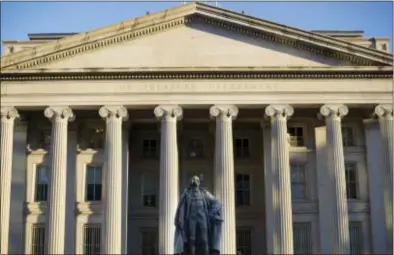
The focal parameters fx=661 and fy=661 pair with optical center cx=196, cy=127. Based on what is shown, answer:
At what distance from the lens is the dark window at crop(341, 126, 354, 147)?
1574 inches

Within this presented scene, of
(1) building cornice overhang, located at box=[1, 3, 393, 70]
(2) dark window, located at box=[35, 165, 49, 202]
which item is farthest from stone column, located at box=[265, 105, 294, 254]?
(2) dark window, located at box=[35, 165, 49, 202]

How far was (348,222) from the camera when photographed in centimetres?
3694

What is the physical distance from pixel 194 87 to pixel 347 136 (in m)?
10.2

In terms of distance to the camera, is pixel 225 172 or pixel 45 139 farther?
pixel 45 139

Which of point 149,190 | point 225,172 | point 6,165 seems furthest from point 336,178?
point 6,165

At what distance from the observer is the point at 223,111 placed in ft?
120

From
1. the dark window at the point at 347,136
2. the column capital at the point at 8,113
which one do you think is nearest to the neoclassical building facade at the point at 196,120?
the column capital at the point at 8,113

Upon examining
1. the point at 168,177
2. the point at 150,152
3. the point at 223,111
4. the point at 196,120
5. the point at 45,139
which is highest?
the point at 196,120

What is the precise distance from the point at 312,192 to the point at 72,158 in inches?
562

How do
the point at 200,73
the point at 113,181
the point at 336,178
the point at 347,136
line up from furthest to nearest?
the point at 347,136 < the point at 200,73 < the point at 336,178 < the point at 113,181

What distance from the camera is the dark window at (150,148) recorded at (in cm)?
4178

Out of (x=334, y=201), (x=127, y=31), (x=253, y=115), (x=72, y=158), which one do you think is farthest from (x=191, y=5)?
(x=334, y=201)

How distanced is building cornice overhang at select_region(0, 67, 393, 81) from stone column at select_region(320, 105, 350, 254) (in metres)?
2.04

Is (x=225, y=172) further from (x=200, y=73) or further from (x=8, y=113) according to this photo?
(x=8, y=113)
